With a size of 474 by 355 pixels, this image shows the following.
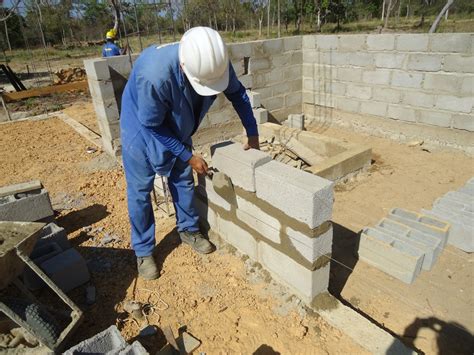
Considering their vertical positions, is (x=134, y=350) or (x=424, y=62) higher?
(x=424, y=62)

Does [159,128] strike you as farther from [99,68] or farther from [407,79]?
[407,79]

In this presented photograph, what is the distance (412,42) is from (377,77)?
0.82m

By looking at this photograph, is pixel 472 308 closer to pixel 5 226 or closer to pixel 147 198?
pixel 147 198

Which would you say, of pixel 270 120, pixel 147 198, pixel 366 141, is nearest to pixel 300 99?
pixel 270 120

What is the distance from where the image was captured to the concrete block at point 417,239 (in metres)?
3.08

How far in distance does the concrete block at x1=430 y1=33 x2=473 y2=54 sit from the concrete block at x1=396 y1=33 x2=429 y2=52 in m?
0.12

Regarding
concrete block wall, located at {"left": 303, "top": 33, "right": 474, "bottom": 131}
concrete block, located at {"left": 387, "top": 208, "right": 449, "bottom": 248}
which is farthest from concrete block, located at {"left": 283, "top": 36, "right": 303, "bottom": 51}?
concrete block, located at {"left": 387, "top": 208, "right": 449, "bottom": 248}

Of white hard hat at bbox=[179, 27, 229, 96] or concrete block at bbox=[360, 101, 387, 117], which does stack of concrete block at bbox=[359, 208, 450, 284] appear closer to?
white hard hat at bbox=[179, 27, 229, 96]

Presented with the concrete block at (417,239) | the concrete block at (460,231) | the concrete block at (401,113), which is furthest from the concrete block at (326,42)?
the concrete block at (417,239)

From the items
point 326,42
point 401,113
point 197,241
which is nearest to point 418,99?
point 401,113

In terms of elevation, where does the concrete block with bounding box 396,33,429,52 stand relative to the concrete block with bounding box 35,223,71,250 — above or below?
above

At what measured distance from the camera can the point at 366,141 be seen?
21.1ft

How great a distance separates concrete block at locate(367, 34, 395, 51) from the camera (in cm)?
580

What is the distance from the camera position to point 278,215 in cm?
259
